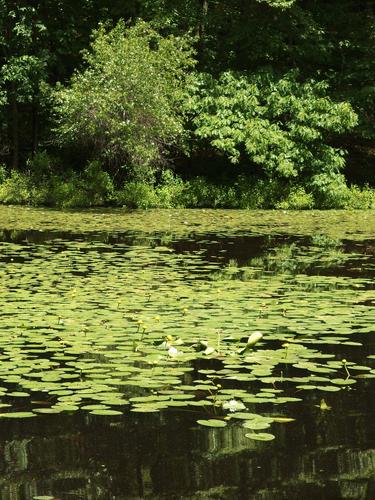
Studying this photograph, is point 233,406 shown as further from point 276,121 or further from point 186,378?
point 276,121

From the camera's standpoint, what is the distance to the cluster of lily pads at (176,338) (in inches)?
238

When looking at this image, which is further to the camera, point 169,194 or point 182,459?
point 169,194

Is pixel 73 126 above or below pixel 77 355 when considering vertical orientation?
above

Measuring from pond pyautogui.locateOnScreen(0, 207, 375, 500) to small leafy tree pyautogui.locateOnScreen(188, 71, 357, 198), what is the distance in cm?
1389

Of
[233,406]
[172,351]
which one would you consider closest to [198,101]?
[172,351]

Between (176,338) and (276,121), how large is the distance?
21.8 meters

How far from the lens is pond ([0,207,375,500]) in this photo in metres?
4.67

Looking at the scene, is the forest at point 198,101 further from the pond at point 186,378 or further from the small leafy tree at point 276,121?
the pond at point 186,378

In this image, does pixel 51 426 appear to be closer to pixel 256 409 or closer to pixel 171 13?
pixel 256 409

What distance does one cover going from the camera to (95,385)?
6.32 metres

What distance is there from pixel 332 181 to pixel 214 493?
940 inches

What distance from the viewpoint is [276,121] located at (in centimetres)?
2919

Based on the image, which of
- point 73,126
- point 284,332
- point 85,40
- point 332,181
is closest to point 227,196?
point 332,181

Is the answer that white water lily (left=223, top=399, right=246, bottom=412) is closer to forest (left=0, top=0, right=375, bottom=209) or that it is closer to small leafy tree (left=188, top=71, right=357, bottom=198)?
forest (left=0, top=0, right=375, bottom=209)
